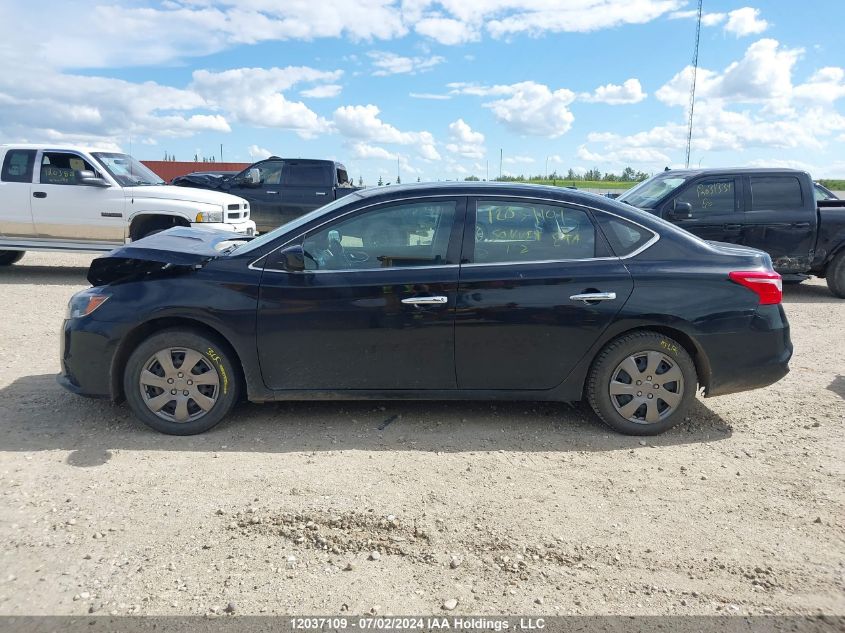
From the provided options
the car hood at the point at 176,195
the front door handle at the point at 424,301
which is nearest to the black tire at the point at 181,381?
the front door handle at the point at 424,301

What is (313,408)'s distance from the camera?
16.8 feet

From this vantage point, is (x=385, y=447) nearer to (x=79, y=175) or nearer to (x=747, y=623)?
(x=747, y=623)

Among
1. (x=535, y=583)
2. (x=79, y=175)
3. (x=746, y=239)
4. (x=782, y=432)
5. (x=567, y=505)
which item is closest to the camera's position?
(x=535, y=583)

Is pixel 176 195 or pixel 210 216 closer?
pixel 210 216

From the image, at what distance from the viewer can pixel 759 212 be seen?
9820 mm

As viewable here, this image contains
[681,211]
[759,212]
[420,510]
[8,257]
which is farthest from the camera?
[8,257]

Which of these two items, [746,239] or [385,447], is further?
[746,239]

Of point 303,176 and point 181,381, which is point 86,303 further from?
point 303,176

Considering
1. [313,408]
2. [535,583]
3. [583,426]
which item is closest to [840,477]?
[583,426]

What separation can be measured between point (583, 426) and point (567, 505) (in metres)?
1.23

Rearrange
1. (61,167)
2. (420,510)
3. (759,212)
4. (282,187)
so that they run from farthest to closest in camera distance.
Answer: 1. (282,187)
2. (61,167)
3. (759,212)
4. (420,510)

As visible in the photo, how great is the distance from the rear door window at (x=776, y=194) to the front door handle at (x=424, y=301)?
7180 millimetres

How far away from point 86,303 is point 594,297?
3378mm

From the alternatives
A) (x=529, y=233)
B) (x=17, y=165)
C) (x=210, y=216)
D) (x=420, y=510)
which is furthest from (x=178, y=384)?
(x=17, y=165)
